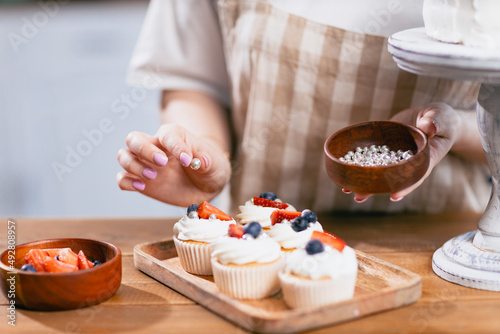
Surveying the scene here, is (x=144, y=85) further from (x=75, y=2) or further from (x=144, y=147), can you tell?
(x=75, y=2)

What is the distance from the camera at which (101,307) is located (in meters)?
0.98

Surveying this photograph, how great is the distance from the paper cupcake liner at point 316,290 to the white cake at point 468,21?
1.27ft

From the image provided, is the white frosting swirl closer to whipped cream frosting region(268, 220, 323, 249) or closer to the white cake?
whipped cream frosting region(268, 220, 323, 249)

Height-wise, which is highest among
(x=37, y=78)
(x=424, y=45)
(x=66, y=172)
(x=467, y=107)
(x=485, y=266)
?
(x=424, y=45)

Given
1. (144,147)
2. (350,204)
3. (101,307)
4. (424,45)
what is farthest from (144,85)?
(424,45)

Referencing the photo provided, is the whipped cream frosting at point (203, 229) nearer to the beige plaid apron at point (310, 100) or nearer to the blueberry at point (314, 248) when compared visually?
the blueberry at point (314, 248)

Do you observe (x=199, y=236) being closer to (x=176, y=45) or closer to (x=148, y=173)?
(x=148, y=173)

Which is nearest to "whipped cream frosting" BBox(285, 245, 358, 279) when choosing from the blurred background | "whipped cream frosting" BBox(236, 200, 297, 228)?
"whipped cream frosting" BBox(236, 200, 297, 228)

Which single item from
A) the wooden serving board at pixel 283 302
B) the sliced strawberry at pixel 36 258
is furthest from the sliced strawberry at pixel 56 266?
the wooden serving board at pixel 283 302

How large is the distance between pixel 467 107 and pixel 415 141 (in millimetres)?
393

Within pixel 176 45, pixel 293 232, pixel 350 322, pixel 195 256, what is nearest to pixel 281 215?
pixel 293 232

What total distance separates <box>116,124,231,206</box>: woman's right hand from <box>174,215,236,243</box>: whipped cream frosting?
134 millimetres

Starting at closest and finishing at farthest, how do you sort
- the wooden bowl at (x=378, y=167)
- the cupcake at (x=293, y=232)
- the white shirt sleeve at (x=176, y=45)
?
the wooden bowl at (x=378, y=167) → the cupcake at (x=293, y=232) → the white shirt sleeve at (x=176, y=45)

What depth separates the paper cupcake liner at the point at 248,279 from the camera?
96cm
